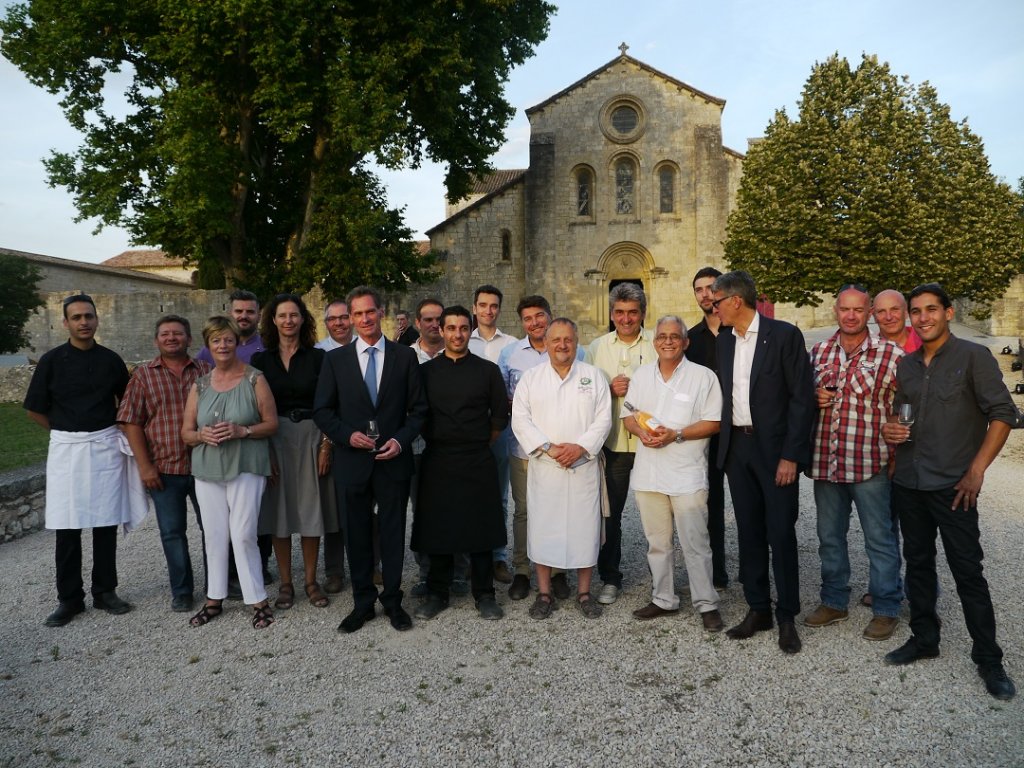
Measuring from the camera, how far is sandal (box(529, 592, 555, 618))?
4.87 metres

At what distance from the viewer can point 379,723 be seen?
349 centimetres

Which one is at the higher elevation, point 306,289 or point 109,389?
point 306,289

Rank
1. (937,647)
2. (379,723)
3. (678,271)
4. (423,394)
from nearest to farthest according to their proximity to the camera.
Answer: (379,723)
(937,647)
(423,394)
(678,271)

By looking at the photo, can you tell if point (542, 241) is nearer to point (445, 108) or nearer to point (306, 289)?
point (445, 108)

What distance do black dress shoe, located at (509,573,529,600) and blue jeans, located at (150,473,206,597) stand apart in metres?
2.46

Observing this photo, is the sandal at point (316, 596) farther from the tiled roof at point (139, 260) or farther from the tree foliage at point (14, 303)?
the tiled roof at point (139, 260)

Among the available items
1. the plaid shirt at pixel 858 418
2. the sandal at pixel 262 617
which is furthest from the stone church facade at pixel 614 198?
the plaid shirt at pixel 858 418

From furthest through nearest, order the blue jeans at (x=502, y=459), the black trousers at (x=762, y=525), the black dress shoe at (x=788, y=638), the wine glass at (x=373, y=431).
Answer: the blue jeans at (x=502, y=459) → the wine glass at (x=373, y=431) → the black trousers at (x=762, y=525) → the black dress shoe at (x=788, y=638)

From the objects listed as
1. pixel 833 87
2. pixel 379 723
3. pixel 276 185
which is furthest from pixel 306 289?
pixel 833 87

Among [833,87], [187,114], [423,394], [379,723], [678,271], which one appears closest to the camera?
[379,723]

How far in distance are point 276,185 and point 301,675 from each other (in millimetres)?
18320

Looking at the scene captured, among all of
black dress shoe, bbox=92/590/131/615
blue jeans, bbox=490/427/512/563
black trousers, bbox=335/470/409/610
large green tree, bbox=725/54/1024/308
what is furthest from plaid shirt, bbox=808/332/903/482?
large green tree, bbox=725/54/1024/308

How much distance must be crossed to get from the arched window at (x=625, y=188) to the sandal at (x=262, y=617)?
82.5 ft

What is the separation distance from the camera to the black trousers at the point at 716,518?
5168 millimetres
